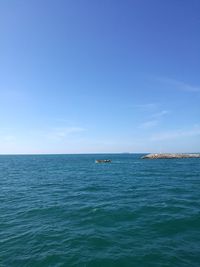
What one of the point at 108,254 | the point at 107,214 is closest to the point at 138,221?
the point at 107,214

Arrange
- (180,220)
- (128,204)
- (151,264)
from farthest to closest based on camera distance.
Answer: (128,204) → (180,220) → (151,264)

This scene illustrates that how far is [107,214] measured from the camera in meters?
19.6

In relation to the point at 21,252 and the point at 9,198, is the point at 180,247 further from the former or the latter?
the point at 9,198

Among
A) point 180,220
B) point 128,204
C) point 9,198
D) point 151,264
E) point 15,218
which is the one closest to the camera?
point 151,264

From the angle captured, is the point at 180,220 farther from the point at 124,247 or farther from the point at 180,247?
the point at 124,247

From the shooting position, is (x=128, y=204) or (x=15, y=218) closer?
(x=15, y=218)

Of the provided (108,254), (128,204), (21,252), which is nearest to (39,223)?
(21,252)

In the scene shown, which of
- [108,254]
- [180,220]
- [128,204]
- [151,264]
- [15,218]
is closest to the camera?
[151,264]

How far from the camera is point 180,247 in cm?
1273

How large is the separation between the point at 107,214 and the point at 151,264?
878 cm

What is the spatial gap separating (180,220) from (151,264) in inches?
302

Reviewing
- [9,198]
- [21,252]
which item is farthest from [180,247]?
[9,198]

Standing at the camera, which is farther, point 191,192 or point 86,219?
point 191,192

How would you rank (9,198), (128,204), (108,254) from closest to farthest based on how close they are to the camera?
(108,254) → (128,204) → (9,198)
